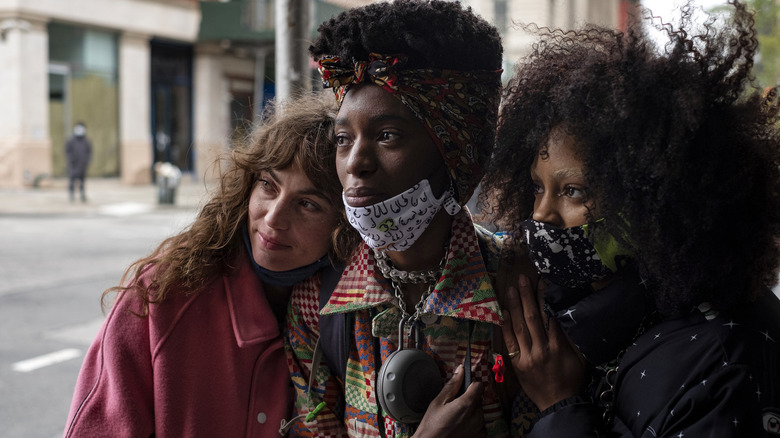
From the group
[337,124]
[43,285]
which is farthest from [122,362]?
[43,285]

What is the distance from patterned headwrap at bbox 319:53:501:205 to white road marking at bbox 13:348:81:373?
16.5ft

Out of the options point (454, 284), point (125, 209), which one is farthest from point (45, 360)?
point (125, 209)

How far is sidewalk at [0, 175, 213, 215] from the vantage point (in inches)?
657

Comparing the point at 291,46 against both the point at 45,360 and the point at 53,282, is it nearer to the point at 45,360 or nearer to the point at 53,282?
the point at 45,360

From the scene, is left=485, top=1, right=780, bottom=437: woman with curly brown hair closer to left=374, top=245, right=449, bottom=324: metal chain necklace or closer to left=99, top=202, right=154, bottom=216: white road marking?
left=374, top=245, right=449, bottom=324: metal chain necklace

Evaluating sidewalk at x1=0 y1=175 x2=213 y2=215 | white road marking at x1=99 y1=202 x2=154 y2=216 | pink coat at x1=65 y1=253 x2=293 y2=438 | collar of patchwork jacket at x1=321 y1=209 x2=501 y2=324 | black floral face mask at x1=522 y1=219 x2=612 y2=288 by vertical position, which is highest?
black floral face mask at x1=522 y1=219 x2=612 y2=288

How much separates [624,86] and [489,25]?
52 centimetres

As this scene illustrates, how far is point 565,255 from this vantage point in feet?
6.08

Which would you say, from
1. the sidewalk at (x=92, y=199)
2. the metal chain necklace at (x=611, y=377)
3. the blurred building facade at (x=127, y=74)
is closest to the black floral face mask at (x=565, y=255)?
the metal chain necklace at (x=611, y=377)

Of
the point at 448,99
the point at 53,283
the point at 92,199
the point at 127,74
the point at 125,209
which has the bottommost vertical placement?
the point at 53,283

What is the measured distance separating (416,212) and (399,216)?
0.05 m

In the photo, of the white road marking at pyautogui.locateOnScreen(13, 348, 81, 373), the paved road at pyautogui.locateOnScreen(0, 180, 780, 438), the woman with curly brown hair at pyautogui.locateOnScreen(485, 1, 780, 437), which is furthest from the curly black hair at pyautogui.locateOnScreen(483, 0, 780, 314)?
the white road marking at pyautogui.locateOnScreen(13, 348, 81, 373)

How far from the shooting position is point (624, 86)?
5.74 feet

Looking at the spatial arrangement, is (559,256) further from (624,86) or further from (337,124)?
(337,124)
